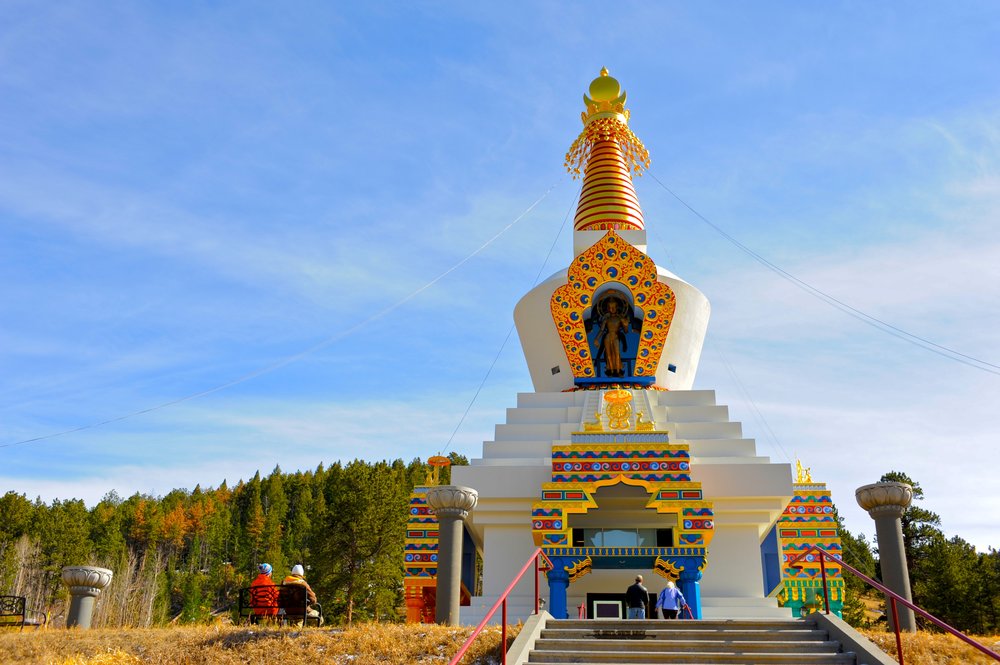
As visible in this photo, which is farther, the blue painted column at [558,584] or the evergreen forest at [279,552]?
the evergreen forest at [279,552]

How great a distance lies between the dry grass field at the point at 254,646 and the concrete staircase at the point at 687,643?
831mm

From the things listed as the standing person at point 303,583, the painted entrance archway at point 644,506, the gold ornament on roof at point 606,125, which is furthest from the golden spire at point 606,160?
the standing person at point 303,583

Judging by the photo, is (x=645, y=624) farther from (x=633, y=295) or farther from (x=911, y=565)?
(x=911, y=565)

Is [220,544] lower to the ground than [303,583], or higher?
higher

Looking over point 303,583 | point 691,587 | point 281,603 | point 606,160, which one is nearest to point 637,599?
point 691,587

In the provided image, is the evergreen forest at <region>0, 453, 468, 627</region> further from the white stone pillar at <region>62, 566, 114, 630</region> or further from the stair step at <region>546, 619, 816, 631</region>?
the stair step at <region>546, 619, 816, 631</region>

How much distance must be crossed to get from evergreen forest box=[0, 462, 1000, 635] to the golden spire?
35.8 ft

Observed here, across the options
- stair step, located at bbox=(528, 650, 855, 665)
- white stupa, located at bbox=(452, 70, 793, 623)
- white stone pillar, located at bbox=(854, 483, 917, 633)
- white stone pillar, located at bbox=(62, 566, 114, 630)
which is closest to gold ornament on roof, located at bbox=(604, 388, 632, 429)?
white stupa, located at bbox=(452, 70, 793, 623)

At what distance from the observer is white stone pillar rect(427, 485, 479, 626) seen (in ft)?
44.5

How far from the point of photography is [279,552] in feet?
222

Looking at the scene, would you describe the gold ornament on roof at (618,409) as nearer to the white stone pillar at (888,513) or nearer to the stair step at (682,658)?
the white stone pillar at (888,513)

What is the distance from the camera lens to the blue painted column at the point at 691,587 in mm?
16094

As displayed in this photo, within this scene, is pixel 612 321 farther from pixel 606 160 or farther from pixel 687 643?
pixel 687 643

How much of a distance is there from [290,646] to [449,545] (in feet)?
10.6
